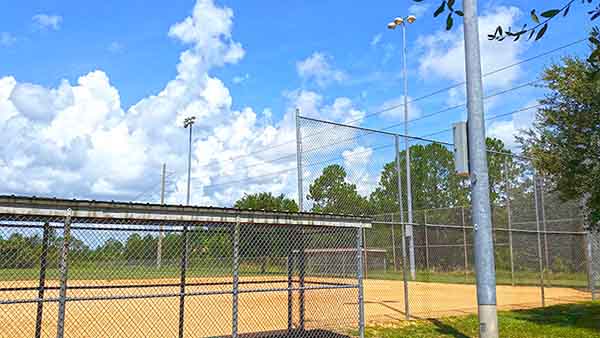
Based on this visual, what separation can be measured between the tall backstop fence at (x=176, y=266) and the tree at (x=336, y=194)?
2.27ft

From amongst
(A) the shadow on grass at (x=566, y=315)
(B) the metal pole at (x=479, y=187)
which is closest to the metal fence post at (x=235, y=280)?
(B) the metal pole at (x=479, y=187)

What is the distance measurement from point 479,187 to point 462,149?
2.43 feet

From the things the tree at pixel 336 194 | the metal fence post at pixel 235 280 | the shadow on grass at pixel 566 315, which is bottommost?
the shadow on grass at pixel 566 315

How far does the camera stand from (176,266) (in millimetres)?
13312

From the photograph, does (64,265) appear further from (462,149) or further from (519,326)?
(519,326)

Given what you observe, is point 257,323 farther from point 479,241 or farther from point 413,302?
point 413,302

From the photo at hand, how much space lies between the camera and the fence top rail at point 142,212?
6268 mm

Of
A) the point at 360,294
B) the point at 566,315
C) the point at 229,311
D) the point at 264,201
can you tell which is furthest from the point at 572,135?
the point at 264,201

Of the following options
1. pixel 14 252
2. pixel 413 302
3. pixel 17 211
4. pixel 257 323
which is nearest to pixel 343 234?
pixel 257 323

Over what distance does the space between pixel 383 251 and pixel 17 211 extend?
1620 cm

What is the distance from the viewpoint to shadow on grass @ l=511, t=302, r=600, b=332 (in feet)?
39.7

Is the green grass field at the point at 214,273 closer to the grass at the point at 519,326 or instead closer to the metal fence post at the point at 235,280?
the metal fence post at the point at 235,280

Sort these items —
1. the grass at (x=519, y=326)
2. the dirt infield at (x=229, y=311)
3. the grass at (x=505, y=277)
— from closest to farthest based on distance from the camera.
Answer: the grass at (x=519, y=326)
the dirt infield at (x=229, y=311)
the grass at (x=505, y=277)

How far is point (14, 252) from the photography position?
7891mm
